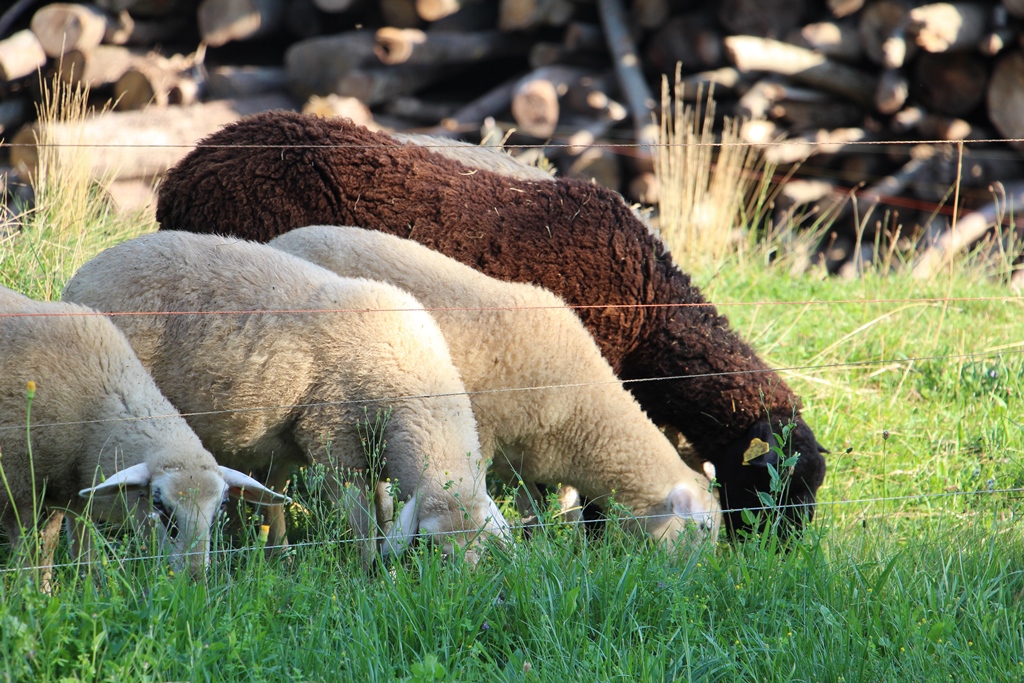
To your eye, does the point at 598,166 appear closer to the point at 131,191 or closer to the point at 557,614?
the point at 131,191

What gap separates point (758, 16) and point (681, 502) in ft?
17.7

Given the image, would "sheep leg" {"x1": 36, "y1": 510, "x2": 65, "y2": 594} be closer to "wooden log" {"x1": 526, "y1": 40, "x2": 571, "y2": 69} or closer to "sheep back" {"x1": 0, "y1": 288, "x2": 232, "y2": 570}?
"sheep back" {"x1": 0, "y1": 288, "x2": 232, "y2": 570}

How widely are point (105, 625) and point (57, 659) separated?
140mm

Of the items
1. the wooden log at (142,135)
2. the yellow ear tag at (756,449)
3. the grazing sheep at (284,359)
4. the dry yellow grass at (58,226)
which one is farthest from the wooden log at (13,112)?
the yellow ear tag at (756,449)

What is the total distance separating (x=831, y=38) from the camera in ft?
26.7

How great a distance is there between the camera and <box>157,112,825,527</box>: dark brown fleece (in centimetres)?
489

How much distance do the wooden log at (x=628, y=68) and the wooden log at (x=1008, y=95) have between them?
8.49 feet

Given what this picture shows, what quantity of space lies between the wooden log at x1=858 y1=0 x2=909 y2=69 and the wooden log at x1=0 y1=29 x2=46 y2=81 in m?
6.19

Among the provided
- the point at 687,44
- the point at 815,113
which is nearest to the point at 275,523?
the point at 687,44

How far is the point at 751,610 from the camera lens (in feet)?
10.2

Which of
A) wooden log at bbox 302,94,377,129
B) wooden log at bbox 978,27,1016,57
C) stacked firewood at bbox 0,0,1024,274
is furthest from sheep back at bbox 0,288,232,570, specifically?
wooden log at bbox 978,27,1016,57

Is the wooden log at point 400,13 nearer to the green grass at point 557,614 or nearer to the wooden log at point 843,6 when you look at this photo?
the wooden log at point 843,6

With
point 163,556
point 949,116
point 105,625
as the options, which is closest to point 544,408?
point 163,556

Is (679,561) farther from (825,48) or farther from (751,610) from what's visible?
(825,48)
